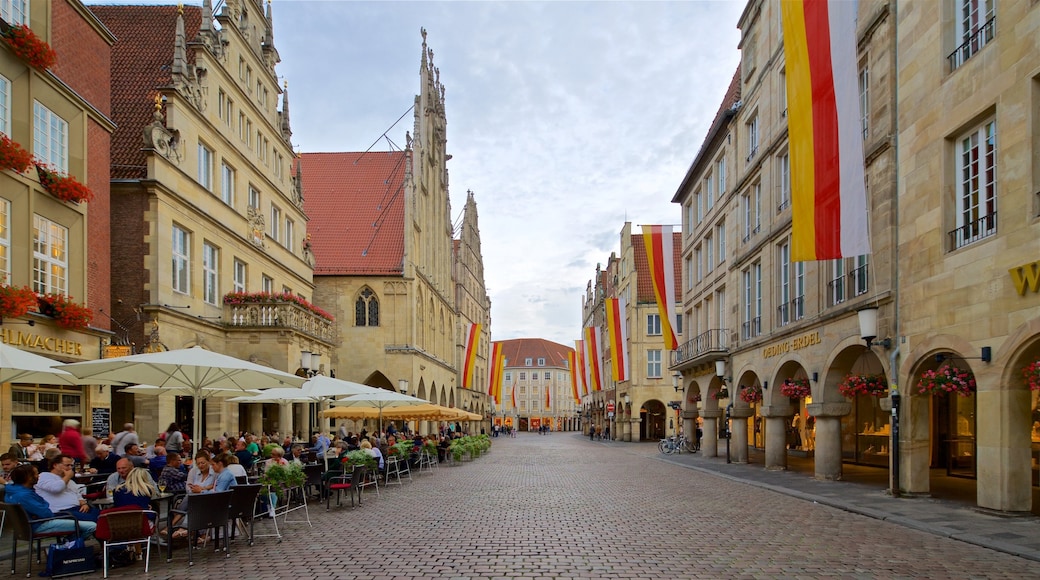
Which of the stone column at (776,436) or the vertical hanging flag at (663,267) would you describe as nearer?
the stone column at (776,436)

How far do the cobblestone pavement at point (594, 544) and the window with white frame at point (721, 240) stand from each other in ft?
54.4

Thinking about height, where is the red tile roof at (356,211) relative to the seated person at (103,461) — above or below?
above

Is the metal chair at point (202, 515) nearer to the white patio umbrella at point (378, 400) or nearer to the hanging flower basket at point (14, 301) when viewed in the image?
the hanging flower basket at point (14, 301)

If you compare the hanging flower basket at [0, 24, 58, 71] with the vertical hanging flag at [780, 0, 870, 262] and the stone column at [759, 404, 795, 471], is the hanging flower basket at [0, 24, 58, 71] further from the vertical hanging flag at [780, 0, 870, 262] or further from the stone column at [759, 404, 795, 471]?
the stone column at [759, 404, 795, 471]

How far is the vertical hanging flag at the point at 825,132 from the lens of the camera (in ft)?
49.8

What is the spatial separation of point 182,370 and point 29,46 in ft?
24.9

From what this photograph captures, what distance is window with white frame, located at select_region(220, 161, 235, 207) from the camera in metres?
26.5

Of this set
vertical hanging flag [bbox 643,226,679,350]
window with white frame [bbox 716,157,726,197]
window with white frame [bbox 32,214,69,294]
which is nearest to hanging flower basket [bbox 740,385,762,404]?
vertical hanging flag [bbox 643,226,679,350]

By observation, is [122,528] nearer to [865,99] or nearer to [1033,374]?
[1033,374]

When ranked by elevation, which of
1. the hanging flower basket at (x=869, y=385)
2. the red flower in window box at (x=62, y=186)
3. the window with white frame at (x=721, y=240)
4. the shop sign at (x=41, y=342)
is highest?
the window with white frame at (x=721, y=240)

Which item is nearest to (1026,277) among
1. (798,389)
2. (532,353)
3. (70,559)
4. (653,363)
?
(798,389)

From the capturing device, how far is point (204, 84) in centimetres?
2481

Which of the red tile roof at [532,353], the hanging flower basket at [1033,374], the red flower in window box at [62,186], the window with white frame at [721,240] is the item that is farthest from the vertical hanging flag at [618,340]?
the red tile roof at [532,353]

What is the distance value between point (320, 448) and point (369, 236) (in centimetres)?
2989
